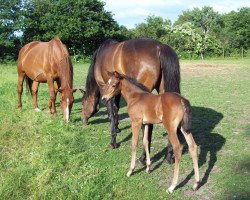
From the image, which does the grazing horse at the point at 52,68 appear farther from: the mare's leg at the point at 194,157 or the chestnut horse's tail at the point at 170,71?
the mare's leg at the point at 194,157

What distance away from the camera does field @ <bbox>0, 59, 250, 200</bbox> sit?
15.9 feet

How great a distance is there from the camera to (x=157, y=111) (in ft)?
17.0

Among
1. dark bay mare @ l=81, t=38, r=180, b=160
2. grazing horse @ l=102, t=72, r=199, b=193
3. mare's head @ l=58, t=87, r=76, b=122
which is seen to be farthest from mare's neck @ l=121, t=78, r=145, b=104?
mare's head @ l=58, t=87, r=76, b=122

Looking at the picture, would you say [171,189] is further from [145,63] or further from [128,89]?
[145,63]

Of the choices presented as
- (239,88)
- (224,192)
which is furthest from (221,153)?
(239,88)

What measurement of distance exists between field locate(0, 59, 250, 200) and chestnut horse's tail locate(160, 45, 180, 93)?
1315 mm

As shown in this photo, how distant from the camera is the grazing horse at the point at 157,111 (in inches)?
194

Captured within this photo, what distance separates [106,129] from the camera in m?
8.79

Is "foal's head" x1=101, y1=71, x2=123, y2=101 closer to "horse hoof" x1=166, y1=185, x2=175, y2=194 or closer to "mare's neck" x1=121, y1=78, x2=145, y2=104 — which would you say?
"mare's neck" x1=121, y1=78, x2=145, y2=104

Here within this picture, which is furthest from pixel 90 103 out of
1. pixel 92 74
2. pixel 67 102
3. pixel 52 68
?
pixel 52 68

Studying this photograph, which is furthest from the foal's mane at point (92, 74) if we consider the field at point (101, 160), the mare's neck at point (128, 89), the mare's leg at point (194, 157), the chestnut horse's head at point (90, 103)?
the mare's leg at point (194, 157)

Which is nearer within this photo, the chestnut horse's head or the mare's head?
the mare's head

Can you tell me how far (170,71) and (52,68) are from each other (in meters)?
4.19

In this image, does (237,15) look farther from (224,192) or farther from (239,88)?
(224,192)
